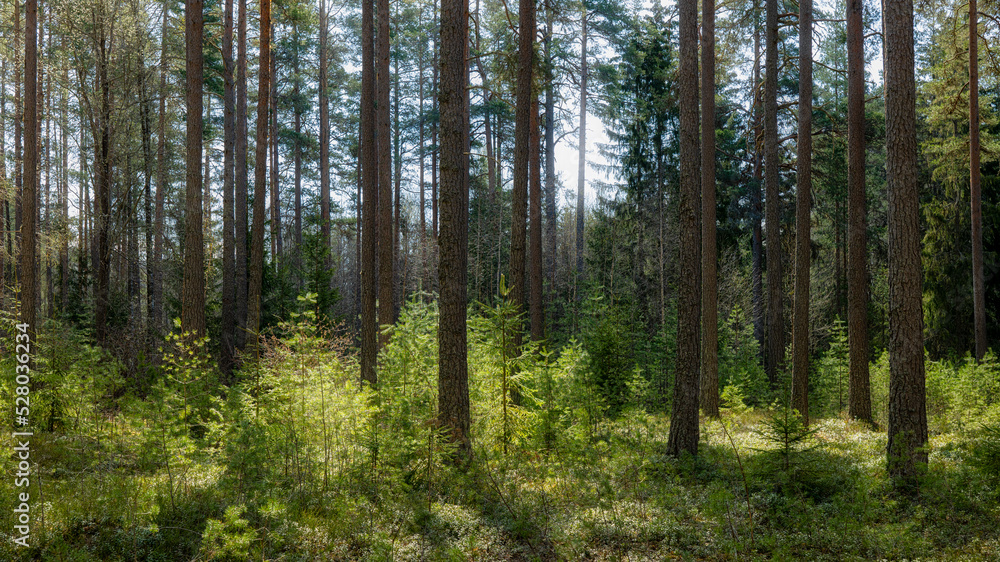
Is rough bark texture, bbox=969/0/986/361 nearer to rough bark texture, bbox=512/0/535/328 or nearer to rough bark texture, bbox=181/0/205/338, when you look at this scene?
rough bark texture, bbox=512/0/535/328

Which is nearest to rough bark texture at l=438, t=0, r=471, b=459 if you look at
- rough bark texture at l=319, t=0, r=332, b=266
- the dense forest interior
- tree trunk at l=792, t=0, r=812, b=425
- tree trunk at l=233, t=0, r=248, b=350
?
the dense forest interior

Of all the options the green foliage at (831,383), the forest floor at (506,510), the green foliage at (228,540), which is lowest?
the green foliage at (831,383)

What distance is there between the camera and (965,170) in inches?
698

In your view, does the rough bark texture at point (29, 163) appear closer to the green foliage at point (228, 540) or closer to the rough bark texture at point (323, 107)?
the green foliage at point (228, 540)

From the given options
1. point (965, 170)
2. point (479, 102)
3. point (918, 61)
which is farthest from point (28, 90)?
point (918, 61)

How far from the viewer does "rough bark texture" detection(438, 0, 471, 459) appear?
7.15 meters

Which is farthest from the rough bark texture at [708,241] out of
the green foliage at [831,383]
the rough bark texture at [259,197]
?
the rough bark texture at [259,197]

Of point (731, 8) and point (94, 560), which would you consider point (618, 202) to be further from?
point (94, 560)

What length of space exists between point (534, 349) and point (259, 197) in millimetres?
8920

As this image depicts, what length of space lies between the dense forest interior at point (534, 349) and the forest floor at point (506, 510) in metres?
0.04

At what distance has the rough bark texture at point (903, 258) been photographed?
6.17 metres

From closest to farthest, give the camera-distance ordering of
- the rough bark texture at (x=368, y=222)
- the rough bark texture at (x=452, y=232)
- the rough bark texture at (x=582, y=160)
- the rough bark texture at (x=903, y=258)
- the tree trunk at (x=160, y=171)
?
1. the rough bark texture at (x=903, y=258)
2. the rough bark texture at (x=452, y=232)
3. the rough bark texture at (x=368, y=222)
4. the tree trunk at (x=160, y=171)
5. the rough bark texture at (x=582, y=160)

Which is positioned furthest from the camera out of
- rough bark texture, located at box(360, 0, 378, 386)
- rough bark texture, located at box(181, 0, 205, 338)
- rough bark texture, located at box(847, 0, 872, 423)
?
rough bark texture, located at box(360, 0, 378, 386)

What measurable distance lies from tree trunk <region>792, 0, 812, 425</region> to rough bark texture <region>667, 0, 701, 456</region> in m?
4.63
